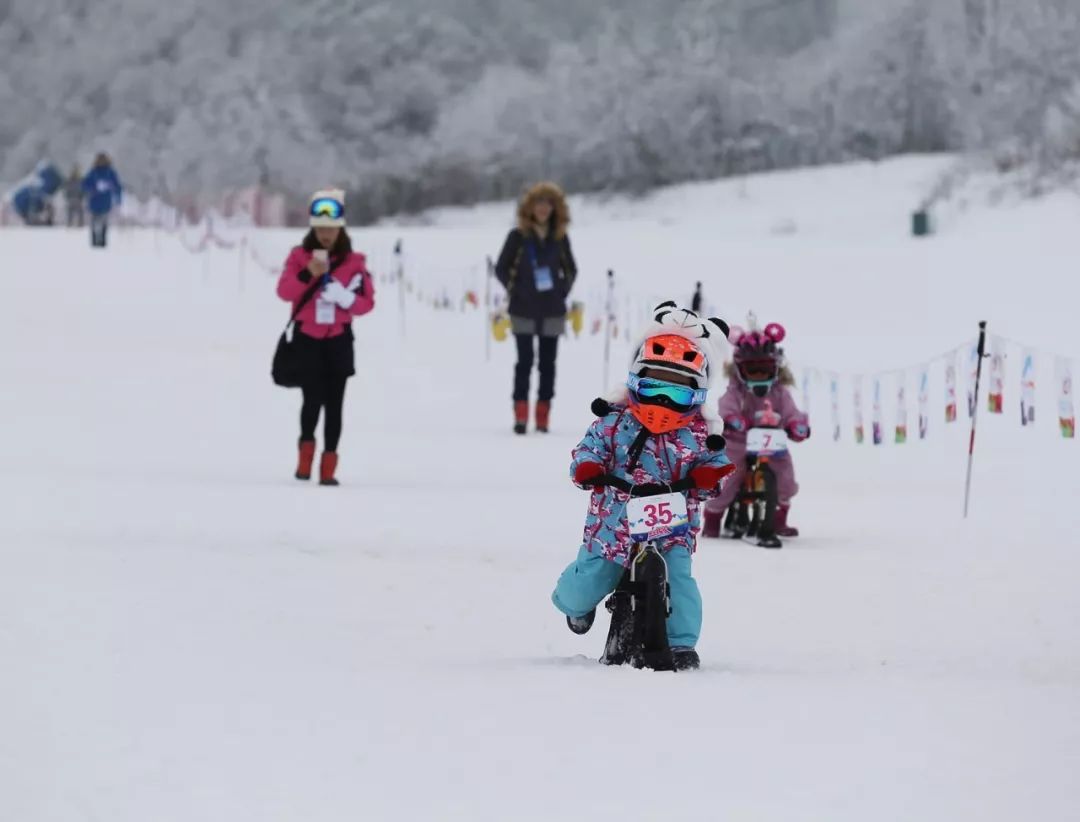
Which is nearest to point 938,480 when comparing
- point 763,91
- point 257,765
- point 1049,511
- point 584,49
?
point 1049,511

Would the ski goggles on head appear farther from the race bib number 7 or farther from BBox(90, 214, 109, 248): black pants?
BBox(90, 214, 109, 248): black pants

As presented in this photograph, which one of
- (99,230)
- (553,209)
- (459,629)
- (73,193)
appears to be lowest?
(459,629)

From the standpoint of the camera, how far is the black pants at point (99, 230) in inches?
1228

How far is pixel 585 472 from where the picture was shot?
20.0 feet

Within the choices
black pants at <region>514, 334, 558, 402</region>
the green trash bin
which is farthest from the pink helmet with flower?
the green trash bin

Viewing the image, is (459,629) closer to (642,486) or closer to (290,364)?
(642,486)

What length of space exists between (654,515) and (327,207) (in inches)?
205

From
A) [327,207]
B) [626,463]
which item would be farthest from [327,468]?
[626,463]

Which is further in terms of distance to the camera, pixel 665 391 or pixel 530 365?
pixel 530 365

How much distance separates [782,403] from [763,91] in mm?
49857

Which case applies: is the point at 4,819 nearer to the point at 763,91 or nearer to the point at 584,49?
the point at 763,91

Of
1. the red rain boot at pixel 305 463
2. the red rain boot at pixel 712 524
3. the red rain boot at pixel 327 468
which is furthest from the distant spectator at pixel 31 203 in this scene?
the red rain boot at pixel 712 524

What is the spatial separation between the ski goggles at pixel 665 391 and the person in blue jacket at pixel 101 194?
26.0m

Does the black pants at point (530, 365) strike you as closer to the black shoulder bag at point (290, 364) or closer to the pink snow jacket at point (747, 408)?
the black shoulder bag at point (290, 364)
